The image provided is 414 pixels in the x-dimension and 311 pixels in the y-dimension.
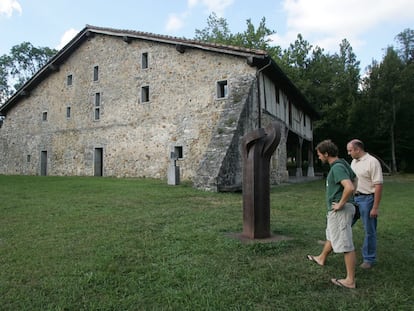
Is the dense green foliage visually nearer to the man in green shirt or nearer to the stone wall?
the stone wall

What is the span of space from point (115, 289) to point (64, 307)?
0.48 meters

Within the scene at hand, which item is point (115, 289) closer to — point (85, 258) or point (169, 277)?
point (169, 277)

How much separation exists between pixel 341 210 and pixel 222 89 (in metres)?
12.2

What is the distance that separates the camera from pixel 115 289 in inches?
120

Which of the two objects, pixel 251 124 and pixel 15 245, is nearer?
pixel 15 245

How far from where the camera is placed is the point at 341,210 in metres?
3.34

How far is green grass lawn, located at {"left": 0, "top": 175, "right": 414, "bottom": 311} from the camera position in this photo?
9.32 feet

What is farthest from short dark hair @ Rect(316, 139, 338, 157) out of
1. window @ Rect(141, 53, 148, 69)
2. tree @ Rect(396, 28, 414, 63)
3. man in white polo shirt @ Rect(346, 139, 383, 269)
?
tree @ Rect(396, 28, 414, 63)

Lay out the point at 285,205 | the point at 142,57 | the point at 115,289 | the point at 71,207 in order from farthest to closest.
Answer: the point at 142,57, the point at 285,205, the point at 71,207, the point at 115,289

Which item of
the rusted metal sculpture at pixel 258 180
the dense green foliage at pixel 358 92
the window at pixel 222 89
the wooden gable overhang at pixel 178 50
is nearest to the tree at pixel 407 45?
the dense green foliage at pixel 358 92

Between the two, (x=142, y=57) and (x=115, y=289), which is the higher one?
(x=142, y=57)

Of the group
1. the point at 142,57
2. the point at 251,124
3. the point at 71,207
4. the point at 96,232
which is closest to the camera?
the point at 96,232

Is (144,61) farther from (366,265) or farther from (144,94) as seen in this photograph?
(366,265)

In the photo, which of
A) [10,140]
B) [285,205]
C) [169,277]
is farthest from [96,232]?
[10,140]
